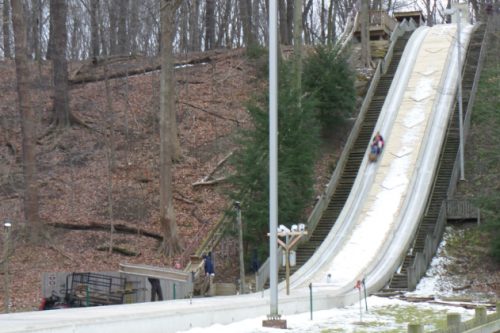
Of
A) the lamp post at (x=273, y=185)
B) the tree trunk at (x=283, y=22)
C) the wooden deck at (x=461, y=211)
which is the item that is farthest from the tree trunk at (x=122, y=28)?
the lamp post at (x=273, y=185)

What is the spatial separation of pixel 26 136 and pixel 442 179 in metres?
18.0

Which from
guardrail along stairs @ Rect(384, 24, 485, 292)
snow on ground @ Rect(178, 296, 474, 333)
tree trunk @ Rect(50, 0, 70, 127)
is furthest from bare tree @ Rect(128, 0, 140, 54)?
A: snow on ground @ Rect(178, 296, 474, 333)

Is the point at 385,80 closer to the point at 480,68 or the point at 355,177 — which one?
the point at 480,68

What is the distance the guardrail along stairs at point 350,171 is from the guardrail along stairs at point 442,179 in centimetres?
363

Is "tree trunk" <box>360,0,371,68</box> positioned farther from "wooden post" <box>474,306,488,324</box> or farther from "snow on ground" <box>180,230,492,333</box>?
"wooden post" <box>474,306,488,324</box>

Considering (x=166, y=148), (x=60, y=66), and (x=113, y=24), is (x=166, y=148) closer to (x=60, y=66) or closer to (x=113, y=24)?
(x=60, y=66)

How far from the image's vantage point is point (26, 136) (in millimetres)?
33500

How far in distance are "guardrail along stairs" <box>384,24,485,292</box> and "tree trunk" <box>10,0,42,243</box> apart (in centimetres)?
1297

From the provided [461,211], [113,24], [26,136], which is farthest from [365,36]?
[26,136]

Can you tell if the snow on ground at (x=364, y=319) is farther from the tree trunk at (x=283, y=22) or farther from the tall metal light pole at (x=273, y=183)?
the tree trunk at (x=283, y=22)

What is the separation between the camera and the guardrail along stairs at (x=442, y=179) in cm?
3130

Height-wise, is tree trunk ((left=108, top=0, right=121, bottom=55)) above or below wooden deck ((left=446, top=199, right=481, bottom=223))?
above

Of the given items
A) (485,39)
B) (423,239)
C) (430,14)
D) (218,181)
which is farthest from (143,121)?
(430,14)

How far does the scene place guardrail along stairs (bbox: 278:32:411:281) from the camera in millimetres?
34312
